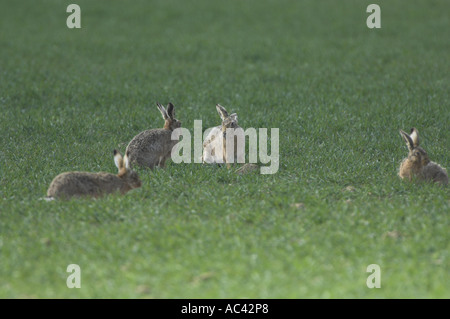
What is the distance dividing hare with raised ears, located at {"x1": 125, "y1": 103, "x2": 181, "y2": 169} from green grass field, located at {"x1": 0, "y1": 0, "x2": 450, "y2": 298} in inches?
10.8

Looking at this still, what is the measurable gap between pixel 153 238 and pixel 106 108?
764 centimetres

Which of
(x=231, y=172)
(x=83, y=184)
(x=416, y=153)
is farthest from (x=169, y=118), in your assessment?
(x=416, y=153)

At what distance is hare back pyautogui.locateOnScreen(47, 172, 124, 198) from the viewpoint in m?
8.55

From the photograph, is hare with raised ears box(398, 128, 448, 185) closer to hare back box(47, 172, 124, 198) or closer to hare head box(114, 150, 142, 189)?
hare head box(114, 150, 142, 189)

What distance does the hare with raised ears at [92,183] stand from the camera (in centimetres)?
856

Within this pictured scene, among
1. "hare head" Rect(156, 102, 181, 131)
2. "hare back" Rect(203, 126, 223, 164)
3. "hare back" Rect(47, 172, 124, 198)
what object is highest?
"hare head" Rect(156, 102, 181, 131)

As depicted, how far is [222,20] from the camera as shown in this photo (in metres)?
26.4

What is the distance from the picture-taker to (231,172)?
398 inches

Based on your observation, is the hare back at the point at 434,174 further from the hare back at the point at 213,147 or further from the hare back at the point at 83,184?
the hare back at the point at 83,184

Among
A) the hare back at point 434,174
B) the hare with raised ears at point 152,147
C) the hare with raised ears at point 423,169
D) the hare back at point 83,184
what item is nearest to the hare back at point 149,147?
the hare with raised ears at point 152,147

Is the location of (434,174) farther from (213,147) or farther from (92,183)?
(92,183)

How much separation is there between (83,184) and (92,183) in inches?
5.4

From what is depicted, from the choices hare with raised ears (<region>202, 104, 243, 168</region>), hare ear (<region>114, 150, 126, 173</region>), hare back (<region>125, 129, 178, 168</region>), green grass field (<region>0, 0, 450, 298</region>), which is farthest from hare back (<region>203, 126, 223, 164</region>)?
hare ear (<region>114, 150, 126, 173</region>)

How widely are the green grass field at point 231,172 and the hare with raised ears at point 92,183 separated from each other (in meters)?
0.16
